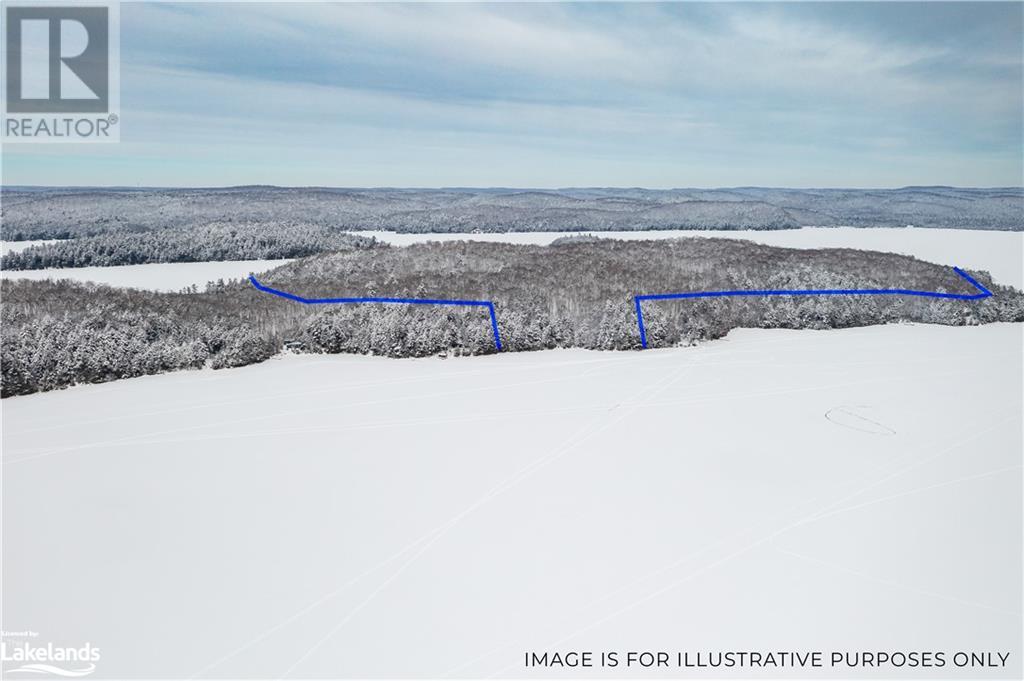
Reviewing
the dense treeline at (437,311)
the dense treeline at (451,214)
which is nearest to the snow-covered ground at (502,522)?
the dense treeline at (437,311)

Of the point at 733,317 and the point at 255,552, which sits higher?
the point at 733,317

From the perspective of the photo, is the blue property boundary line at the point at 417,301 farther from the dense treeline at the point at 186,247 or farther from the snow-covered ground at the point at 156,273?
the dense treeline at the point at 186,247

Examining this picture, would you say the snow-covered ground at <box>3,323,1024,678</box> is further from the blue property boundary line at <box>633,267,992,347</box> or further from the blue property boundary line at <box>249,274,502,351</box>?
the blue property boundary line at <box>633,267,992,347</box>

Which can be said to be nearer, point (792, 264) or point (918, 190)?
point (792, 264)

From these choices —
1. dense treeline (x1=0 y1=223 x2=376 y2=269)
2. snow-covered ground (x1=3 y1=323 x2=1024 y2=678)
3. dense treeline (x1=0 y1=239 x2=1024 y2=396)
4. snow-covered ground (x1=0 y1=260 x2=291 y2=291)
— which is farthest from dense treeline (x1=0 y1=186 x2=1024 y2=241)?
snow-covered ground (x1=3 y1=323 x2=1024 y2=678)

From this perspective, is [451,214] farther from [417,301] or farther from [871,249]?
[417,301]

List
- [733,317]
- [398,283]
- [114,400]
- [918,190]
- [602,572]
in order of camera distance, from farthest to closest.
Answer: [918,190]
[398,283]
[733,317]
[114,400]
[602,572]

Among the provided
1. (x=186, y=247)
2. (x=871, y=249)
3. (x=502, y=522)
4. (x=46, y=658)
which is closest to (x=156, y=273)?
(x=186, y=247)

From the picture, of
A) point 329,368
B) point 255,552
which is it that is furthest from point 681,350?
point 255,552

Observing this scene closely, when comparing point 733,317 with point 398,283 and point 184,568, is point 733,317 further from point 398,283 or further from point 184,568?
point 184,568
